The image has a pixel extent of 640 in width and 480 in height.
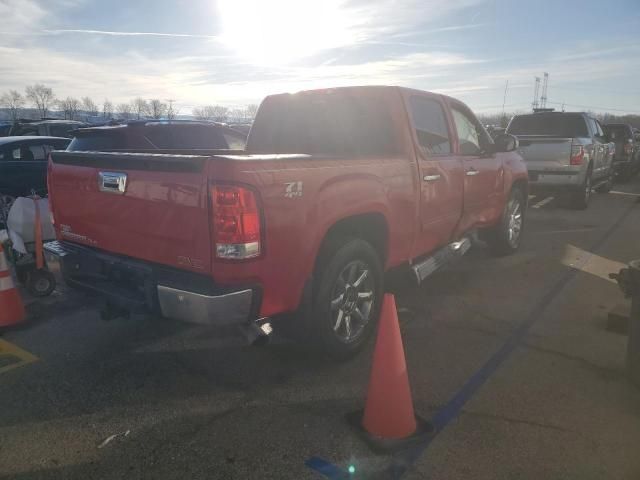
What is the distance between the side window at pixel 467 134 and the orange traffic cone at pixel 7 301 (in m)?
4.56

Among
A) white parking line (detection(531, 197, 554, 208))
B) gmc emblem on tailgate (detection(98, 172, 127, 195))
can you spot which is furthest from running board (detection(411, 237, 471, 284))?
white parking line (detection(531, 197, 554, 208))

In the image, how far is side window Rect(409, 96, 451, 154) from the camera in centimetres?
439

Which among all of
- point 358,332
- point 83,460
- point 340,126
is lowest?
point 83,460

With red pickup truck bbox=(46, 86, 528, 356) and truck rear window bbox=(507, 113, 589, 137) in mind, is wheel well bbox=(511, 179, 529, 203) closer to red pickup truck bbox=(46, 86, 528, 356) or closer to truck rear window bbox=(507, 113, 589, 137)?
red pickup truck bbox=(46, 86, 528, 356)

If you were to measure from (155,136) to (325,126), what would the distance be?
4.52 metres

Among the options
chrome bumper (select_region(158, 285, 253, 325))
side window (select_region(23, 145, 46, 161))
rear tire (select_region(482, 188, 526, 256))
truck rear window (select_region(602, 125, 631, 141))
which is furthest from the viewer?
truck rear window (select_region(602, 125, 631, 141))

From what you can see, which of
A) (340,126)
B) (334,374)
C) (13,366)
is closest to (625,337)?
(334,374)

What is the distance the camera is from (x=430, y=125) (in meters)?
4.64

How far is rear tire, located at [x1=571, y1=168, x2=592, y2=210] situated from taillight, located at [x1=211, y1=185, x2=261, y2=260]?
387 inches

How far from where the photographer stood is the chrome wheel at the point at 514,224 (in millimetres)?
6723

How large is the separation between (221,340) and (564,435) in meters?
2.67

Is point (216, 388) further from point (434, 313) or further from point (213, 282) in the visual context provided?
point (434, 313)

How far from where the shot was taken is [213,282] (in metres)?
2.72

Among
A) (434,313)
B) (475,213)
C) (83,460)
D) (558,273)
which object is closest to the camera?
(83,460)
